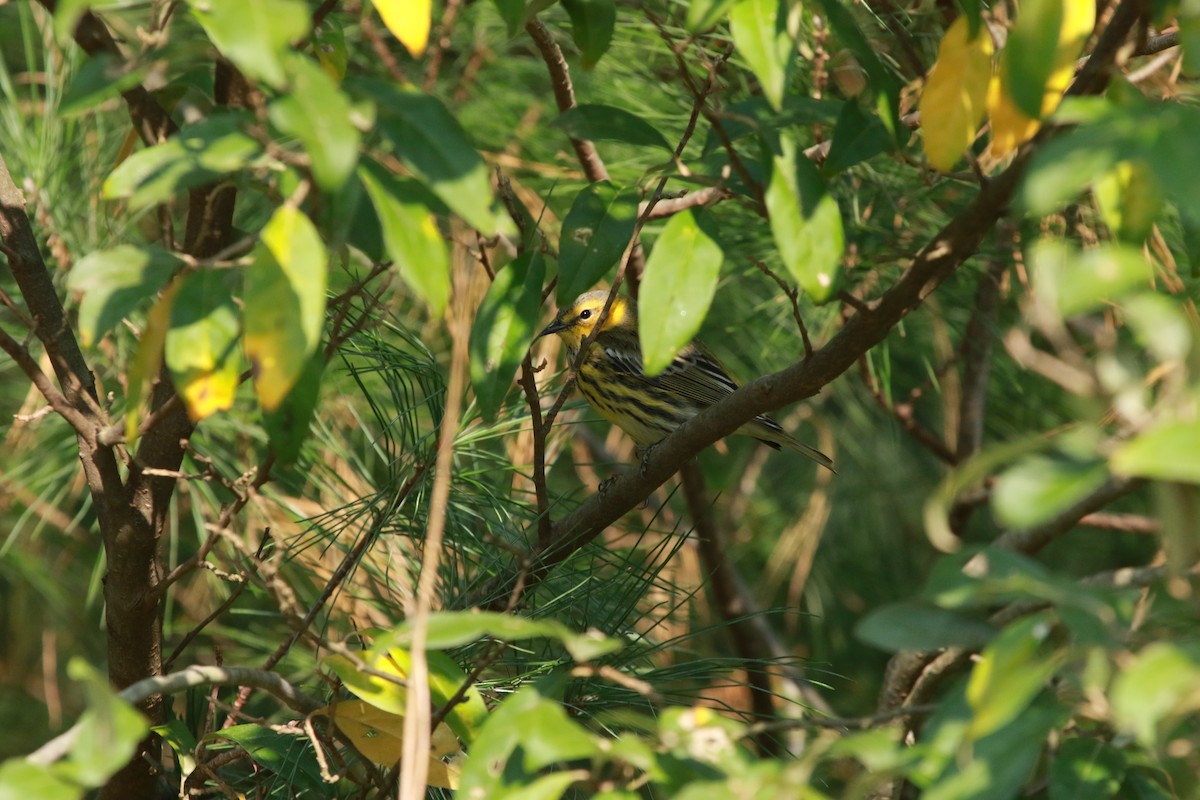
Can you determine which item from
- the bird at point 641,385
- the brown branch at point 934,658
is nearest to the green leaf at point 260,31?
the brown branch at point 934,658

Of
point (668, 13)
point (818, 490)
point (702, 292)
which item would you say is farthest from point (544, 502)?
point (818, 490)

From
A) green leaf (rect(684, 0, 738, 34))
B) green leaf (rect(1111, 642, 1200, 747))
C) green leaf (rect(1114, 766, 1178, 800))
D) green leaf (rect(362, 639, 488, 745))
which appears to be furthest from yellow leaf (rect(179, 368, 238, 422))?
green leaf (rect(1114, 766, 1178, 800))

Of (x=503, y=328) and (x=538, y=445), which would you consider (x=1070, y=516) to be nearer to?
(x=538, y=445)

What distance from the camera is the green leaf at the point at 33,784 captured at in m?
0.93

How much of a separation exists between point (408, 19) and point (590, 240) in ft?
1.01

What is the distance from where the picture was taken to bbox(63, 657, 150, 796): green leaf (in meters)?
0.89

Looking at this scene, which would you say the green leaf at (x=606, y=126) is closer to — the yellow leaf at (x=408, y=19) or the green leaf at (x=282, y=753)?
the yellow leaf at (x=408, y=19)

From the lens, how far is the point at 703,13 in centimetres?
115

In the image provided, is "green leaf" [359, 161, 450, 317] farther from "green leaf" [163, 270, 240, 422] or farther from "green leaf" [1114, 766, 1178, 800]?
"green leaf" [1114, 766, 1178, 800]

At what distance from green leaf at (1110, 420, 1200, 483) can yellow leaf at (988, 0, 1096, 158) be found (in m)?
0.41

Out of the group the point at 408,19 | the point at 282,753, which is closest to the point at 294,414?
the point at 408,19

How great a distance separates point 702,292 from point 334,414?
224 cm

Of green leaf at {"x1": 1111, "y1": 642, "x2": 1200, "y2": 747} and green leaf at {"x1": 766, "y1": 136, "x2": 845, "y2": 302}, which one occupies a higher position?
green leaf at {"x1": 766, "y1": 136, "x2": 845, "y2": 302}

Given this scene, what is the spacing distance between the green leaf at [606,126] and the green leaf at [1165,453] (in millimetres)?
720
